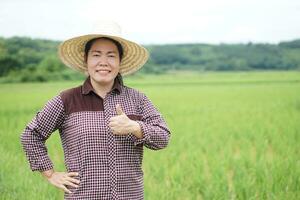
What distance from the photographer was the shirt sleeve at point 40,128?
2213 millimetres

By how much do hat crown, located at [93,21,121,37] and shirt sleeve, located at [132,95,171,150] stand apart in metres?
0.32

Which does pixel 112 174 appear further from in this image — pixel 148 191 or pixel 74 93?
pixel 148 191

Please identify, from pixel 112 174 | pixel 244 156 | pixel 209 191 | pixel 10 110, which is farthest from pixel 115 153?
pixel 10 110

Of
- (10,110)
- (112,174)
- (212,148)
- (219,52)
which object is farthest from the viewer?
(219,52)

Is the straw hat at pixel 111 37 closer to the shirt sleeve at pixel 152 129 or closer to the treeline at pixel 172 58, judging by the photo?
the shirt sleeve at pixel 152 129

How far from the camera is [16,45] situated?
47625mm

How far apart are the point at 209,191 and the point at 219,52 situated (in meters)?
78.0

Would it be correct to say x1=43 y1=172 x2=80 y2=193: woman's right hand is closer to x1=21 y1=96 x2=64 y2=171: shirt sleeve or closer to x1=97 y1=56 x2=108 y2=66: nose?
x1=21 y1=96 x2=64 y2=171: shirt sleeve

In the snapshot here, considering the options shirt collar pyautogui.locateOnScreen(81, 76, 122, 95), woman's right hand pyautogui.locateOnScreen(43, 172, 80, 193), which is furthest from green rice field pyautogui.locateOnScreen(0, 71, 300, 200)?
shirt collar pyautogui.locateOnScreen(81, 76, 122, 95)

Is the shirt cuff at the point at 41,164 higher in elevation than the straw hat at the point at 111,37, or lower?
lower

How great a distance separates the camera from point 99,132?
216cm

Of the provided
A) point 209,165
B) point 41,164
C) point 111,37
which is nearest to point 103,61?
point 111,37

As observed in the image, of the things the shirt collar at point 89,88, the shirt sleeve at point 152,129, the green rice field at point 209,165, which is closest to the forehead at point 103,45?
the shirt collar at point 89,88

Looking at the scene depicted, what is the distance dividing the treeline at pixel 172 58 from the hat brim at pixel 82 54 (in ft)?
120
